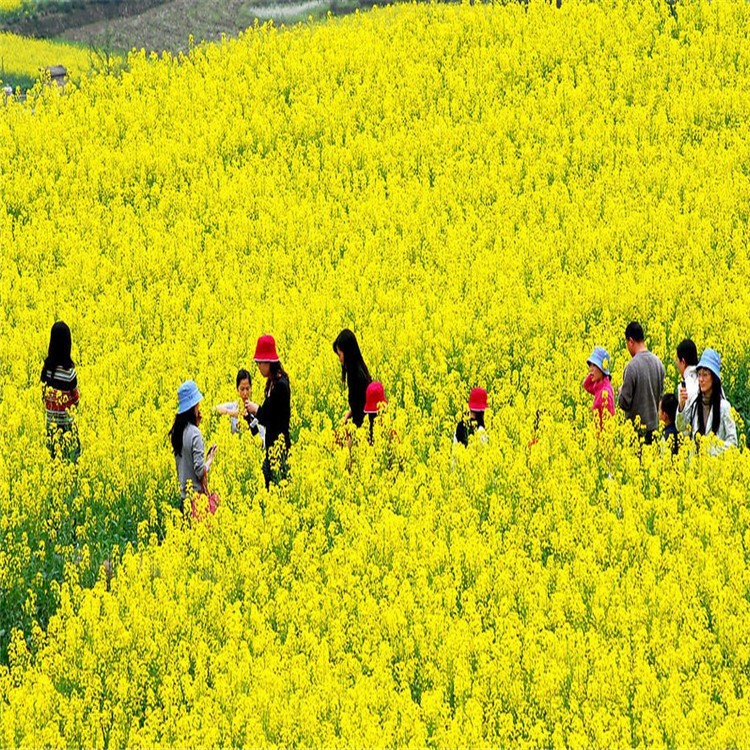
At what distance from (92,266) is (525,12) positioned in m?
13.2

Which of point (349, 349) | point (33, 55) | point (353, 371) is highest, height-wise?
point (33, 55)

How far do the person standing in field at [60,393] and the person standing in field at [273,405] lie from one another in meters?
1.79

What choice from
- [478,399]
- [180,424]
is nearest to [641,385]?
[478,399]

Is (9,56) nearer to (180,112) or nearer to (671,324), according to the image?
(180,112)

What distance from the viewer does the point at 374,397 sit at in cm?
A: 1130

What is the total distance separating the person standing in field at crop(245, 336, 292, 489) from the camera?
1109 centimetres

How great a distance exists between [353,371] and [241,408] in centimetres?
174

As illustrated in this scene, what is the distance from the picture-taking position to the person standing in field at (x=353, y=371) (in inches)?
433

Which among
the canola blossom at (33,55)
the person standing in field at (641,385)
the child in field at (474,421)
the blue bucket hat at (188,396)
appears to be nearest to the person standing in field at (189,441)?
the blue bucket hat at (188,396)

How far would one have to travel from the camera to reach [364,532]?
33.5 feet

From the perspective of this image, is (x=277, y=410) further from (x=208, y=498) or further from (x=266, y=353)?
(x=208, y=498)

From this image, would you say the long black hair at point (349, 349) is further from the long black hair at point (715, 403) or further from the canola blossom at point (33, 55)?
the canola blossom at point (33, 55)

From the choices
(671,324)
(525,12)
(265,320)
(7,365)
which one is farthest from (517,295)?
(525,12)

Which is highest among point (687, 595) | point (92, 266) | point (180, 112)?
point (180, 112)
